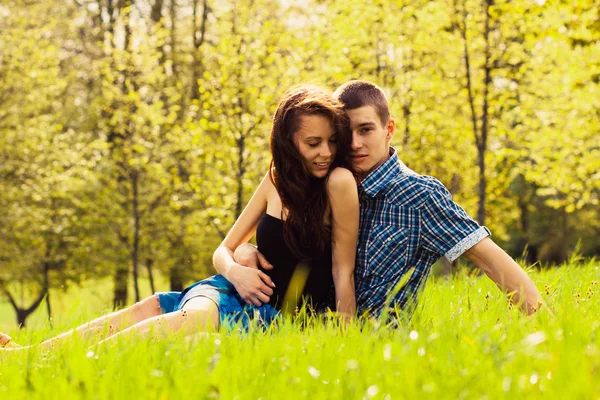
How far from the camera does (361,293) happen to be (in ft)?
12.6

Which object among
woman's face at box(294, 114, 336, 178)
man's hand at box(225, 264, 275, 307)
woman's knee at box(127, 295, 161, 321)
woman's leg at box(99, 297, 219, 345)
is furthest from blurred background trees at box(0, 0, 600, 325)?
woman's leg at box(99, 297, 219, 345)

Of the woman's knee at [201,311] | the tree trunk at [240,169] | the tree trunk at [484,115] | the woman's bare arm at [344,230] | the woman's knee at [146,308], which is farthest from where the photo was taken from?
the tree trunk at [240,169]

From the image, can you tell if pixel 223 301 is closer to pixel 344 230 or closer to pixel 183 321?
pixel 183 321

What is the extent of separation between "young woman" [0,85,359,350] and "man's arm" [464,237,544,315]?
68cm

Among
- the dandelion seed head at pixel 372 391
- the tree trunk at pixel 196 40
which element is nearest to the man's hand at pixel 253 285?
the dandelion seed head at pixel 372 391

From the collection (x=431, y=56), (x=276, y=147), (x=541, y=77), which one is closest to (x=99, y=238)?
(x=431, y=56)

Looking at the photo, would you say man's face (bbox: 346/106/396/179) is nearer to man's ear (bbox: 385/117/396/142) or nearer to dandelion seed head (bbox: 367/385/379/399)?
man's ear (bbox: 385/117/396/142)

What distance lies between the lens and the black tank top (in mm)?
3834

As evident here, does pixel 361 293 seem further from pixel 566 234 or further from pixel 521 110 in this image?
pixel 566 234

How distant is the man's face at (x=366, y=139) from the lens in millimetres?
3814

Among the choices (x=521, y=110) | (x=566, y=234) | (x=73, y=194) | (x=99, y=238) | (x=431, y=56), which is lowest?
(x=566, y=234)

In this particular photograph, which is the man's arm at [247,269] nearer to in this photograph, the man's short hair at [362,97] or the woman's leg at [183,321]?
the woman's leg at [183,321]

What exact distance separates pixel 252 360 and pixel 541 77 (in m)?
14.1

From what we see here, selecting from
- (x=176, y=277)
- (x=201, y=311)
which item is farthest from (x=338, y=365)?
(x=176, y=277)
